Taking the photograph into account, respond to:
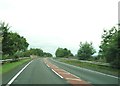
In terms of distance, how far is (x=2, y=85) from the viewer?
16.5 meters

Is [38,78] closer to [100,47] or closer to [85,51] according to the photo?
[100,47]

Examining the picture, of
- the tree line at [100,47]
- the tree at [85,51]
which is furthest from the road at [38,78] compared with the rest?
the tree at [85,51]

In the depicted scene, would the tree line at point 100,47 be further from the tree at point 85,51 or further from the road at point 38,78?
the road at point 38,78

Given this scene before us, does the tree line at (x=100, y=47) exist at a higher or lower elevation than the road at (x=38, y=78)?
higher

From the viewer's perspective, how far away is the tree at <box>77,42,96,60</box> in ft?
241

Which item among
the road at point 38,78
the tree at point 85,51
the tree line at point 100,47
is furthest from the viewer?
the tree at point 85,51

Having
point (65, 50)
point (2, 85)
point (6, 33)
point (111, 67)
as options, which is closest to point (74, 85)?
point (2, 85)

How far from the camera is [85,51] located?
74.4 meters

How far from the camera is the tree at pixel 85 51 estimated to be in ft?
241

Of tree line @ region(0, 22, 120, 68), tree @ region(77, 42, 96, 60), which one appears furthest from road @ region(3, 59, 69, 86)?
tree @ region(77, 42, 96, 60)

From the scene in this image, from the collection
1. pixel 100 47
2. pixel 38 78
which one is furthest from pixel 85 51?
pixel 38 78

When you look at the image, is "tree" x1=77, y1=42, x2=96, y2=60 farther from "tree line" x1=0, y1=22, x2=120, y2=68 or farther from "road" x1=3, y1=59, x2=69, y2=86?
"road" x1=3, y1=59, x2=69, y2=86

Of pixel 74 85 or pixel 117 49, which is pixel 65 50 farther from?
pixel 74 85

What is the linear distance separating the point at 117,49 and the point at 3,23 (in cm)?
2080
